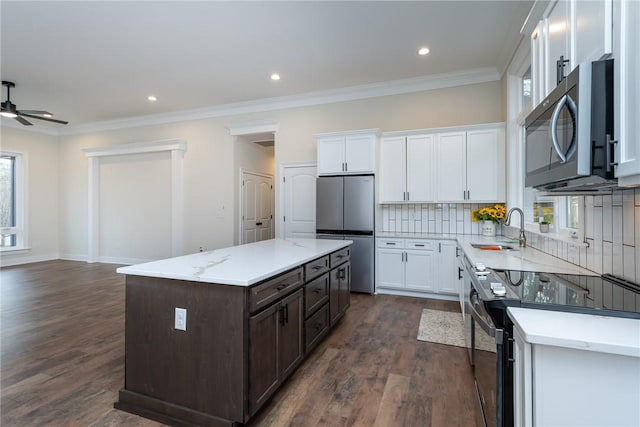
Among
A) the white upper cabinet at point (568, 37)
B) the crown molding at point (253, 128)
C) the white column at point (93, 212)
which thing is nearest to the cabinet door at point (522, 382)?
the white upper cabinet at point (568, 37)

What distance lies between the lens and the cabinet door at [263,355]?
174 centimetres

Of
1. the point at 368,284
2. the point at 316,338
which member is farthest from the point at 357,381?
the point at 368,284

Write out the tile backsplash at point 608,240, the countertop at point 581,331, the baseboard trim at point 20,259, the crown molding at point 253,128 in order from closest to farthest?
the countertop at point 581,331 → the tile backsplash at point 608,240 → the crown molding at point 253,128 → the baseboard trim at point 20,259

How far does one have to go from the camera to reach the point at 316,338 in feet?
8.60

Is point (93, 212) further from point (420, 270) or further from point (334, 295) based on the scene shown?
point (420, 270)

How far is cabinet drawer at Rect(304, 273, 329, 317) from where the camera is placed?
2.43 metres

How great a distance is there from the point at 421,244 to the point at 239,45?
3431 millimetres

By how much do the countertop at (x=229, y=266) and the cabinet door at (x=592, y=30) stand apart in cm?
175

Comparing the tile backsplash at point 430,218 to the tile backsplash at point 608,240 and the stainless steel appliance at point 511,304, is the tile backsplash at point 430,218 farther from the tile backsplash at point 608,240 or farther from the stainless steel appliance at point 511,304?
the stainless steel appliance at point 511,304

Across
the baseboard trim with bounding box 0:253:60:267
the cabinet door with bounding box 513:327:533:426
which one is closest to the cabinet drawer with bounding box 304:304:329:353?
the cabinet door with bounding box 513:327:533:426

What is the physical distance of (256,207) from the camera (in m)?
6.75

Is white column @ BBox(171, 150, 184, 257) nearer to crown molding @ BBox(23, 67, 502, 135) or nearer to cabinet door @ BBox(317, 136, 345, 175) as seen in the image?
crown molding @ BBox(23, 67, 502, 135)

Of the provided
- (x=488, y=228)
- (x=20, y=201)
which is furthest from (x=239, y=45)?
(x=20, y=201)

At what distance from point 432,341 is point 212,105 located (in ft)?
17.8
